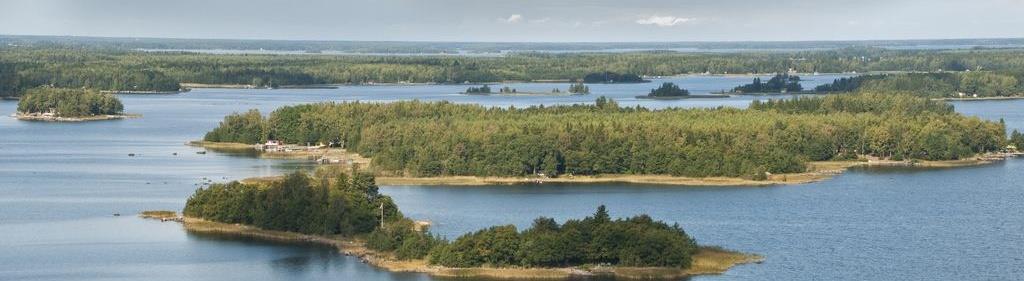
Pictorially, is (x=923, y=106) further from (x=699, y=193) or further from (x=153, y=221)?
(x=153, y=221)

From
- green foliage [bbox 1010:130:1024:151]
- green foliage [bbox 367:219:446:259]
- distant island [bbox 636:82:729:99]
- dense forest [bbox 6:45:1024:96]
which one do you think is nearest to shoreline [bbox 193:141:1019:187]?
green foliage [bbox 1010:130:1024:151]

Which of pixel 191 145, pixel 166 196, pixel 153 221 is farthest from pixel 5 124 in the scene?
pixel 153 221

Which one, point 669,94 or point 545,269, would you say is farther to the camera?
point 669,94

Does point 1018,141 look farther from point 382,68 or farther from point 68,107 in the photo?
point 382,68

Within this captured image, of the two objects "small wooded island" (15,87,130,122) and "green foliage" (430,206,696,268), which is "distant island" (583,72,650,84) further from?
"green foliage" (430,206,696,268)

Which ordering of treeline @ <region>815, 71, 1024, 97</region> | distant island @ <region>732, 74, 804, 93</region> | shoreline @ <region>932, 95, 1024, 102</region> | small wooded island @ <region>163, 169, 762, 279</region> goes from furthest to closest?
distant island @ <region>732, 74, 804, 93</region> < shoreline @ <region>932, 95, 1024, 102</region> < treeline @ <region>815, 71, 1024, 97</region> < small wooded island @ <region>163, 169, 762, 279</region>

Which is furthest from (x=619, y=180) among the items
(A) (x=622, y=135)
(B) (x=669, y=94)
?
(B) (x=669, y=94)

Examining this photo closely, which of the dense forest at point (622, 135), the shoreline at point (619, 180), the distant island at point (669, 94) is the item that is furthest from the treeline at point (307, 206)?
the distant island at point (669, 94)
